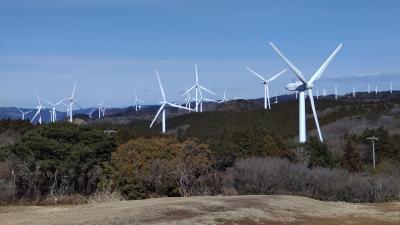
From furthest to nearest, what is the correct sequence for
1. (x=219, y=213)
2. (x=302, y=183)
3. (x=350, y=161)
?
(x=350, y=161) → (x=302, y=183) → (x=219, y=213)

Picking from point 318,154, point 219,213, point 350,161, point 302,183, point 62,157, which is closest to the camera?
point 219,213

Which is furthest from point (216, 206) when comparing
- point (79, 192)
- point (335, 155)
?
point (335, 155)

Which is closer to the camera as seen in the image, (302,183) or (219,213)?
(219,213)

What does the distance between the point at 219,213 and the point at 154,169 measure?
26.0 metres

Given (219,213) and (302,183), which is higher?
(219,213)

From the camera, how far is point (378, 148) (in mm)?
105375

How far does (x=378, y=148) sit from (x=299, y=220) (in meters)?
83.2

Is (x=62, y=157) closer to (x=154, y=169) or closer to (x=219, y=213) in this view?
(x=154, y=169)

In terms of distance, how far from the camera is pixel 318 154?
82.9 m

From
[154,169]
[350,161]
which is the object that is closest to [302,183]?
[154,169]

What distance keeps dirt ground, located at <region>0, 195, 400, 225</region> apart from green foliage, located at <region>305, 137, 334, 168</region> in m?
48.5

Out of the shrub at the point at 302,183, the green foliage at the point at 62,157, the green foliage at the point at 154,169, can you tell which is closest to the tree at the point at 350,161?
the shrub at the point at 302,183

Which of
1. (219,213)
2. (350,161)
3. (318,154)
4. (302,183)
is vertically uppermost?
(318,154)

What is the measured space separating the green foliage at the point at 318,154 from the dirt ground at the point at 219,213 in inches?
1908
